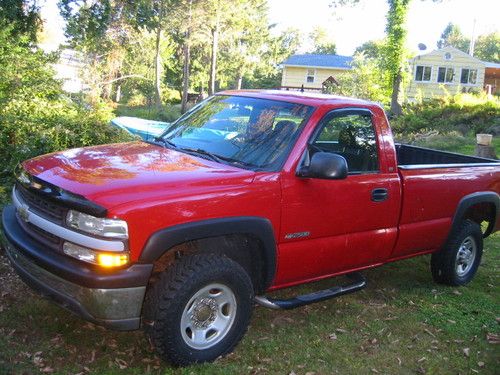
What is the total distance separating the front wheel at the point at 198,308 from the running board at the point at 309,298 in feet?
0.73

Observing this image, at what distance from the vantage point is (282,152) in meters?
4.13

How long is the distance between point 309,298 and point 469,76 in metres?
44.0

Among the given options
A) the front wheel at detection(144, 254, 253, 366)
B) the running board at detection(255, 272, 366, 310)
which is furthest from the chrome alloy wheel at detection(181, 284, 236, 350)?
the running board at detection(255, 272, 366, 310)

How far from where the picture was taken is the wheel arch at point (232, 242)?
11.1ft

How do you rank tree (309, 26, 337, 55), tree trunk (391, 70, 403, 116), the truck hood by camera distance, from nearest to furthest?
the truck hood → tree trunk (391, 70, 403, 116) → tree (309, 26, 337, 55)

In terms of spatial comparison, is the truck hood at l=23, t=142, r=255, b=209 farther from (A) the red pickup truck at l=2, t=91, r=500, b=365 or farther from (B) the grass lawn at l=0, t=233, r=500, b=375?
(B) the grass lawn at l=0, t=233, r=500, b=375

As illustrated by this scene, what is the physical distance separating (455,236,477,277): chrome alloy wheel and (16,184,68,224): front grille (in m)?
4.22

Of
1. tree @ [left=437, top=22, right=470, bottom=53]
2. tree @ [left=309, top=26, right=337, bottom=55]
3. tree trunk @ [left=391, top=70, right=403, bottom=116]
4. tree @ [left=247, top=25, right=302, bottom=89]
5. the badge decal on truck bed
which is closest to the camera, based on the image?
the badge decal on truck bed

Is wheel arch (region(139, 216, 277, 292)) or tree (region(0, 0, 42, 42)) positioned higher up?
tree (region(0, 0, 42, 42))

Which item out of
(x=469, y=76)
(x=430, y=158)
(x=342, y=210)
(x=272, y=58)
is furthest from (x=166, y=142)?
(x=272, y=58)

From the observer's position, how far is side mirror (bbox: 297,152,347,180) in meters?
3.91

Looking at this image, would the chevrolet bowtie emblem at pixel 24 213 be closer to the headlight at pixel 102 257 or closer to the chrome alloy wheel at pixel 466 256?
the headlight at pixel 102 257

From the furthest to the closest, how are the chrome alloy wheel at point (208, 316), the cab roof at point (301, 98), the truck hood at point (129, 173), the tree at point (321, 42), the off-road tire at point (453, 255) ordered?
the tree at point (321, 42) → the off-road tire at point (453, 255) → the cab roof at point (301, 98) → the chrome alloy wheel at point (208, 316) → the truck hood at point (129, 173)

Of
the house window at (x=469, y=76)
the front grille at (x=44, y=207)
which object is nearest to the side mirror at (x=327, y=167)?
the front grille at (x=44, y=207)
